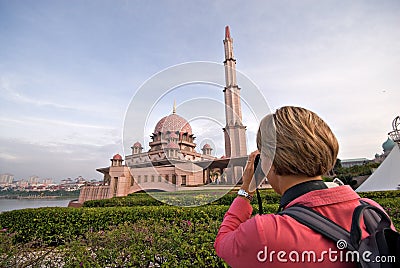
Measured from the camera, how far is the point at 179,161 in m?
4.04

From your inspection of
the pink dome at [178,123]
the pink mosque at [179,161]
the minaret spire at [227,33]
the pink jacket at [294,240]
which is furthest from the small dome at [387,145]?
the pink jacket at [294,240]

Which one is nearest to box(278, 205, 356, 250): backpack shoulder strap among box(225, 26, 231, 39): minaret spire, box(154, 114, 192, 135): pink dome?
box(154, 114, 192, 135): pink dome

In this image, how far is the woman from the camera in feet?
2.79

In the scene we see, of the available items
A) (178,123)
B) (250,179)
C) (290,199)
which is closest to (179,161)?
(178,123)

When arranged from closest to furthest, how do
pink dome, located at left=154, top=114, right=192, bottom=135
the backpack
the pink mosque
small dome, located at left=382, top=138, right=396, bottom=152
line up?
1. the backpack
2. the pink mosque
3. pink dome, located at left=154, top=114, right=192, bottom=135
4. small dome, located at left=382, top=138, right=396, bottom=152

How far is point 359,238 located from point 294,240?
24 centimetres

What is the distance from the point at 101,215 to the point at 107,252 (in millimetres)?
4922

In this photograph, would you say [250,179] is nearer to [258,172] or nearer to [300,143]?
[258,172]

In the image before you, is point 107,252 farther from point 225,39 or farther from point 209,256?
point 225,39

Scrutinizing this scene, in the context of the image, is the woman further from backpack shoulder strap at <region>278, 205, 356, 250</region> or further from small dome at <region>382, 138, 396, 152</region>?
small dome at <region>382, 138, 396, 152</region>

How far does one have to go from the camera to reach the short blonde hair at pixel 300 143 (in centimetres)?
104

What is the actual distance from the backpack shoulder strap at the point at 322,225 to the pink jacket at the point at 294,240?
0.7 inches

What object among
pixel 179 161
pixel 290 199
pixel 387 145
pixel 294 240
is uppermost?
pixel 387 145

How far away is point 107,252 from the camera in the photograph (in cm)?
282
